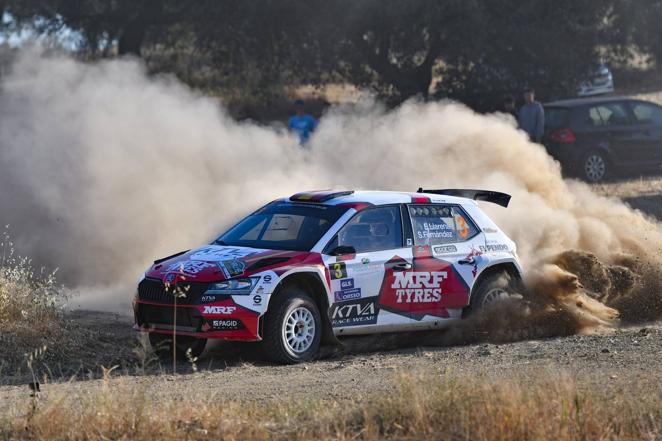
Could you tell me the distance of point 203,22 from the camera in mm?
28906

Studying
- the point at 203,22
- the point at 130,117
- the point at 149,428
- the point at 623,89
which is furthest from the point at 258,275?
the point at 623,89

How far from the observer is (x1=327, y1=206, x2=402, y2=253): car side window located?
1126 centimetres

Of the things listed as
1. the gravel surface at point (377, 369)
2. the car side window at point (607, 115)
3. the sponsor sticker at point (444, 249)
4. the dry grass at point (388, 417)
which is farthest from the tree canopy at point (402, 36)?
the dry grass at point (388, 417)

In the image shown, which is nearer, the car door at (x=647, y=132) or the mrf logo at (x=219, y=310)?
the mrf logo at (x=219, y=310)

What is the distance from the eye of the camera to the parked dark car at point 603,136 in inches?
888

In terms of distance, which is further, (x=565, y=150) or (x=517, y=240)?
(x=565, y=150)

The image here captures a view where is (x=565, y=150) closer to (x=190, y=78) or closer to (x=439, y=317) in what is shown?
(x=439, y=317)

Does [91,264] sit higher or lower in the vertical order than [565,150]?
lower

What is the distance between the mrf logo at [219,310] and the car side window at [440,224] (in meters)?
2.35

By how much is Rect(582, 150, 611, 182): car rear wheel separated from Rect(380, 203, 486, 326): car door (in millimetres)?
10977

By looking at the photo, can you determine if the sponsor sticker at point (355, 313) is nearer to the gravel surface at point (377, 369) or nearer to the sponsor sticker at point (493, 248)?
→ the gravel surface at point (377, 369)

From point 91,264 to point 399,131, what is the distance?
5.22m

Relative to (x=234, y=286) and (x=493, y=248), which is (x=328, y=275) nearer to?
(x=234, y=286)

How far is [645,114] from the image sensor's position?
23562 mm
